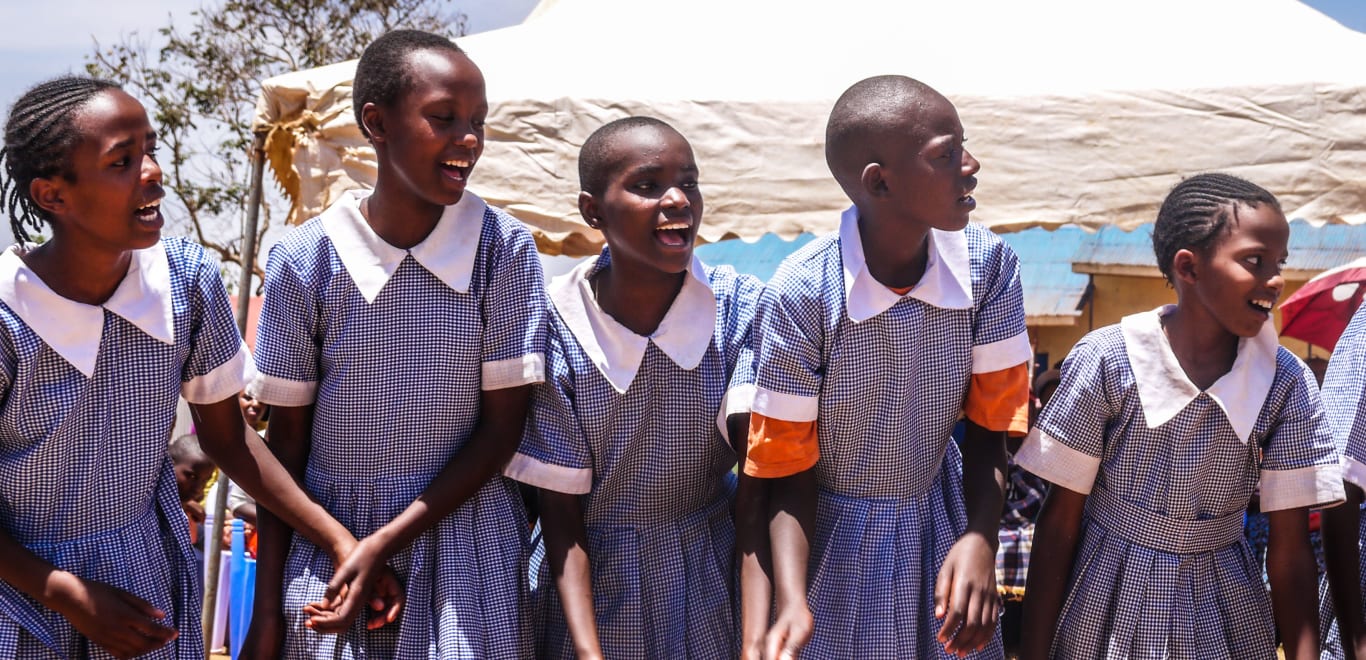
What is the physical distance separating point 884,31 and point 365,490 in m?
2.58

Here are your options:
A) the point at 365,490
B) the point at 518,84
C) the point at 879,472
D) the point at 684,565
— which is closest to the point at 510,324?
the point at 365,490

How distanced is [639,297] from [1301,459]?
1302 mm

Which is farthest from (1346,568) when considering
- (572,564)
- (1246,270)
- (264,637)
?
(264,637)

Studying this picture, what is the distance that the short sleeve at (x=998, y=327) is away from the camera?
7.91 feet

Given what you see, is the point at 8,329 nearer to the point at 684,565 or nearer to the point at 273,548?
the point at 273,548

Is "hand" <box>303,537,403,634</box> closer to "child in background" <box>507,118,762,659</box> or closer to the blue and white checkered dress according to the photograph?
"child in background" <box>507,118,762,659</box>

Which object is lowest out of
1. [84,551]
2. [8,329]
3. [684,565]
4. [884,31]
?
[684,565]

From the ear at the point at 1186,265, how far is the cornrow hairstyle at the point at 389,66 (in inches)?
58.0

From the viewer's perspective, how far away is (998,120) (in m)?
3.88

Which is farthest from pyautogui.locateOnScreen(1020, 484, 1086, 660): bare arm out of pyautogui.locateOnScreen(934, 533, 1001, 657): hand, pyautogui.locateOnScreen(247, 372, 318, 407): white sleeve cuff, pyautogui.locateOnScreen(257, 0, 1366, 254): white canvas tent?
pyautogui.locateOnScreen(257, 0, 1366, 254): white canvas tent

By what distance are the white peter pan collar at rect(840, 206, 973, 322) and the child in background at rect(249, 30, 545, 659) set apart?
0.61 metres

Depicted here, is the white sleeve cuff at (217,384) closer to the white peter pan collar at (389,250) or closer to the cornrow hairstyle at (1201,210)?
the white peter pan collar at (389,250)

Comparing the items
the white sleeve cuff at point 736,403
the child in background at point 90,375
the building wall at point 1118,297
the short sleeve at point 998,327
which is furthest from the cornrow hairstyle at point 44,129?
the building wall at point 1118,297

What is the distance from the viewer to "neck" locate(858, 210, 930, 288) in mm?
2418
